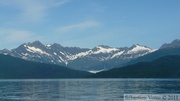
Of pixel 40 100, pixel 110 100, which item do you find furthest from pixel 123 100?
pixel 40 100

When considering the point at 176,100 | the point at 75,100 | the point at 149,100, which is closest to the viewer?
the point at 176,100

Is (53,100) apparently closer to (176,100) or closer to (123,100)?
(123,100)

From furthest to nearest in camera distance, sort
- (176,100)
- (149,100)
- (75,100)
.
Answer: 1. (75,100)
2. (149,100)
3. (176,100)

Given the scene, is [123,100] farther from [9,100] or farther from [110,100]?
→ [9,100]

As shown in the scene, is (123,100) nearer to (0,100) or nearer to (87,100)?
(87,100)

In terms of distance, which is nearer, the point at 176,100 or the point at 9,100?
the point at 176,100

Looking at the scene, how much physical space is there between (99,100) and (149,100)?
1314cm

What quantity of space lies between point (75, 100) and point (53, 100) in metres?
6.03

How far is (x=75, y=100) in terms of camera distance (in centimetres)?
9425

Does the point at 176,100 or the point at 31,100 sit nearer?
the point at 176,100

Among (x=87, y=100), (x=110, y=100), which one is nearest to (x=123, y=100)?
(x=110, y=100)

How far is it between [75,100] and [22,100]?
15.9 meters

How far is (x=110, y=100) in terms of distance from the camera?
92.1m

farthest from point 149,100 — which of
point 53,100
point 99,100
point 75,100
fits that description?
point 53,100
